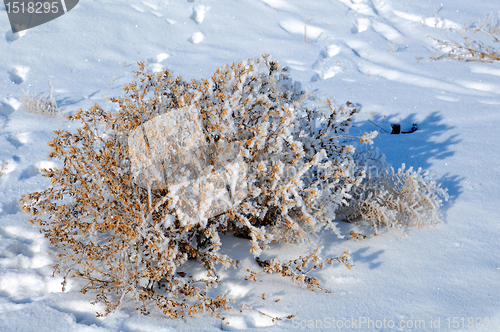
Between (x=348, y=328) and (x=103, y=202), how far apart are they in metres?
1.54

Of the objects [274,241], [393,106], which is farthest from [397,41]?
[274,241]

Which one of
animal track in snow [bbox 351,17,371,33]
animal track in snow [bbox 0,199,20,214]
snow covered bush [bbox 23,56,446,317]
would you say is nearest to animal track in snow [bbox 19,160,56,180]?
animal track in snow [bbox 0,199,20,214]

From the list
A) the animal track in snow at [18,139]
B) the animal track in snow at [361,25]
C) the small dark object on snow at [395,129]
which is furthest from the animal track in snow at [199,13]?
the small dark object on snow at [395,129]

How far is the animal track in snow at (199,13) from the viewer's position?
689 centimetres

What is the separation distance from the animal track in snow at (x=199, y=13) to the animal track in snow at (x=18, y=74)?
3101 mm

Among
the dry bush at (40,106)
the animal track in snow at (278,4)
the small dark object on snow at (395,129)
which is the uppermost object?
the animal track in snow at (278,4)

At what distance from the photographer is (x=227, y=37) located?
6.42 metres

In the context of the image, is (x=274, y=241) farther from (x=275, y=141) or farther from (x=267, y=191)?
(x=275, y=141)

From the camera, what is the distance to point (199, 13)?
7023 millimetres

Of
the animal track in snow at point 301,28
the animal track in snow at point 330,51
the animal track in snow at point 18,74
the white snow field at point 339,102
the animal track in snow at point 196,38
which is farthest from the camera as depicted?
the animal track in snow at point 301,28

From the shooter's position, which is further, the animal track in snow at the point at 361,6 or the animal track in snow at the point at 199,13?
the animal track in snow at the point at 361,6

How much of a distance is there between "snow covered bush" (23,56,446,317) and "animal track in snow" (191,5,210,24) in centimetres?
490

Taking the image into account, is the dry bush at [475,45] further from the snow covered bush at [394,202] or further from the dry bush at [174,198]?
the dry bush at [174,198]

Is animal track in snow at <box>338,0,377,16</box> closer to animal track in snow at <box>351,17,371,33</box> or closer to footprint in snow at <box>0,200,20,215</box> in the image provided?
animal track in snow at <box>351,17,371,33</box>
